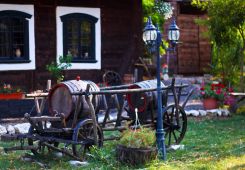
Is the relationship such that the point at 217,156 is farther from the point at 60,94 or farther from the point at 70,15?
the point at 70,15

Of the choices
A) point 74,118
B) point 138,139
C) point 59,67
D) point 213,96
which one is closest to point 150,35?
point 138,139

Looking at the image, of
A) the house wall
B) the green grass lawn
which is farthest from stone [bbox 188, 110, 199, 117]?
the house wall

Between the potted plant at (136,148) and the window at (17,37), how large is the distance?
23.7ft

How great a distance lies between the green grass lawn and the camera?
7.93 m

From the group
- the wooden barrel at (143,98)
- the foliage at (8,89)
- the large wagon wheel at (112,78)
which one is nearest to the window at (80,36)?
the large wagon wheel at (112,78)

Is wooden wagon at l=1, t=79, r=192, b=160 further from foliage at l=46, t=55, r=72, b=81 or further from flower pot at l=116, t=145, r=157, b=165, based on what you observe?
foliage at l=46, t=55, r=72, b=81

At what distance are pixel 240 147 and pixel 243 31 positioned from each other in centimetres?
580

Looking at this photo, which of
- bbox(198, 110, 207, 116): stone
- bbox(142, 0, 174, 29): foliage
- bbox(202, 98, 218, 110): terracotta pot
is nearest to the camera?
bbox(198, 110, 207, 116): stone

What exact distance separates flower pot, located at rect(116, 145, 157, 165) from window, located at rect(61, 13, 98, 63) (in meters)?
7.75

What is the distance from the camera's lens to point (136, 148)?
7.78 m

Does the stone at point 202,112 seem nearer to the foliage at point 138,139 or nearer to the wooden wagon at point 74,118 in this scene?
the wooden wagon at point 74,118

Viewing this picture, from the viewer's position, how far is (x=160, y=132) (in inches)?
334

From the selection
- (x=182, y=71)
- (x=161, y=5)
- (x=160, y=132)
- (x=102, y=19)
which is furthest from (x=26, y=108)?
(x=182, y=71)

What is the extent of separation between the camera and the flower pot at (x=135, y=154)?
25.5ft
